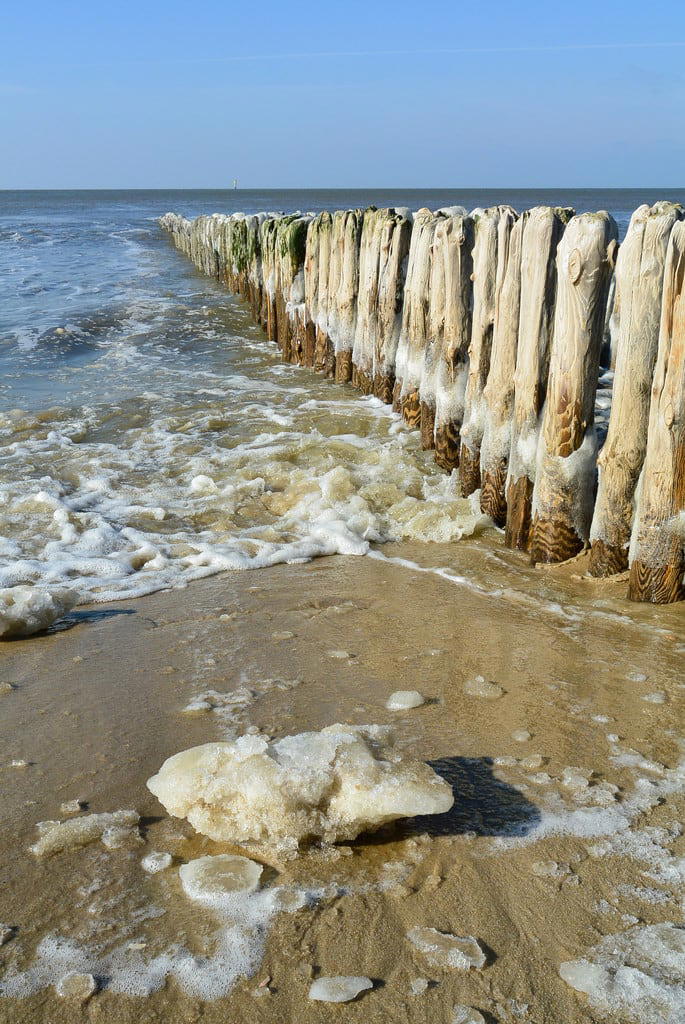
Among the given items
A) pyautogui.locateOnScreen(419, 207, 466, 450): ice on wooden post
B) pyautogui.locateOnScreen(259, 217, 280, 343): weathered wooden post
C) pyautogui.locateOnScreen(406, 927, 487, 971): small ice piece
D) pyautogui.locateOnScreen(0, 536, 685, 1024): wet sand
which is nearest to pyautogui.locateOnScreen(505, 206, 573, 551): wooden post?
pyautogui.locateOnScreen(0, 536, 685, 1024): wet sand

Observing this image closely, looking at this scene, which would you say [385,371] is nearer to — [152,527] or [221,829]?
[152,527]

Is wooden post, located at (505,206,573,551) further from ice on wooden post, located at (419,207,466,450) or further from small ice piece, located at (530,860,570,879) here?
small ice piece, located at (530,860,570,879)

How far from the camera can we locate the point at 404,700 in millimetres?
3219

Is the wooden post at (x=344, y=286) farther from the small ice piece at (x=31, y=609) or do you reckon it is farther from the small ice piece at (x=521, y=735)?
the small ice piece at (x=521, y=735)

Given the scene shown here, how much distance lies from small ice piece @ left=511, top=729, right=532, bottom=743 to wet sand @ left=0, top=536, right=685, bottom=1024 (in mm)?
29

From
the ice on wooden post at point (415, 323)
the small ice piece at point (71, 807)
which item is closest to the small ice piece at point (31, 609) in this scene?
the small ice piece at point (71, 807)

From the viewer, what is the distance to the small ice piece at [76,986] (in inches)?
74.9

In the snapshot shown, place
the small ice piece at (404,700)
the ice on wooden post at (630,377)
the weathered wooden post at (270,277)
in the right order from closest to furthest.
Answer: the small ice piece at (404,700), the ice on wooden post at (630,377), the weathered wooden post at (270,277)

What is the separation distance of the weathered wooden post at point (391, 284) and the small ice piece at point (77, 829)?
581 centimetres

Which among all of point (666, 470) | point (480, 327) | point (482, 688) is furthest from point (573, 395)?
point (482, 688)

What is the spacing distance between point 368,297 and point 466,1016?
6.91 meters

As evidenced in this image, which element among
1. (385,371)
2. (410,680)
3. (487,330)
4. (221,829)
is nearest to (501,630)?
(410,680)

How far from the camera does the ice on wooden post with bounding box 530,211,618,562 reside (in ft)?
13.6

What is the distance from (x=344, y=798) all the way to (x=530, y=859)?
0.53 metres
